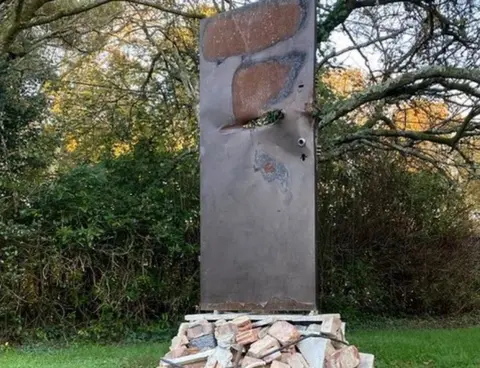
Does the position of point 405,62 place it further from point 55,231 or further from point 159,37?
point 55,231

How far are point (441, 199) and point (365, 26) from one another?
3117 millimetres

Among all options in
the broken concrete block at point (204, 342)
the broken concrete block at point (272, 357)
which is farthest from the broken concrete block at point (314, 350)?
the broken concrete block at point (204, 342)

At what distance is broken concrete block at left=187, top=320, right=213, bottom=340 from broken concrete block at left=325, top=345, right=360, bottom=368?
667 millimetres

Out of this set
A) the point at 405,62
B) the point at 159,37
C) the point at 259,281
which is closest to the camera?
the point at 259,281

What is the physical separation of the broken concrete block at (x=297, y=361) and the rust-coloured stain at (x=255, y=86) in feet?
Result: 4.45

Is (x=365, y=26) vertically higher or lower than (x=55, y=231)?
higher

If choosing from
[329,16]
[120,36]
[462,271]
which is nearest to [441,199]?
[462,271]

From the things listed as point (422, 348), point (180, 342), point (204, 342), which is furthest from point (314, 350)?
point (422, 348)

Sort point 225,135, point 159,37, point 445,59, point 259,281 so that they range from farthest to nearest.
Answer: point 159,37 → point 445,59 → point 225,135 → point 259,281

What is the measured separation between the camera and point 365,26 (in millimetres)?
7039

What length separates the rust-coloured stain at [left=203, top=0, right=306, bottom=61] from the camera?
10.6 feet

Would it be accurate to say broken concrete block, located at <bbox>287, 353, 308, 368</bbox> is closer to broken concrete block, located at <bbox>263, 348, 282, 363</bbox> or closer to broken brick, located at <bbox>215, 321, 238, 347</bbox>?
broken concrete block, located at <bbox>263, 348, 282, 363</bbox>

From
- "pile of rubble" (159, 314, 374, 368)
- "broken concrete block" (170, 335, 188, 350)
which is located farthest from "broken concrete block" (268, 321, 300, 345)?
"broken concrete block" (170, 335, 188, 350)

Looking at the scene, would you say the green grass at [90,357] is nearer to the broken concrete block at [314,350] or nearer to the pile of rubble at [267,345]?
the pile of rubble at [267,345]
